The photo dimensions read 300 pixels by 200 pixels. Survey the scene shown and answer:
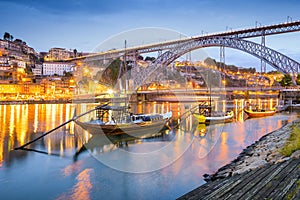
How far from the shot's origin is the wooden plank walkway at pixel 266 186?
3.38 m

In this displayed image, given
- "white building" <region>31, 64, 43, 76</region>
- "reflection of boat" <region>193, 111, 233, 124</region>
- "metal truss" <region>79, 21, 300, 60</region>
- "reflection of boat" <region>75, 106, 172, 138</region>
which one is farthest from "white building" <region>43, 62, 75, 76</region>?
"reflection of boat" <region>75, 106, 172, 138</region>

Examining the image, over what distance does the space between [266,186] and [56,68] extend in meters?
76.8

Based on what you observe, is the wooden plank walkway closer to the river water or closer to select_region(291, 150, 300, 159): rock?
select_region(291, 150, 300, 159): rock

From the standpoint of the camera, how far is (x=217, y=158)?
327 inches

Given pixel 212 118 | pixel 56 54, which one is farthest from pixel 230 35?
pixel 56 54

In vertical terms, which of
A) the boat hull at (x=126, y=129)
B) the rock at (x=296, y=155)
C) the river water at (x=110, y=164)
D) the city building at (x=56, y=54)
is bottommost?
the river water at (x=110, y=164)

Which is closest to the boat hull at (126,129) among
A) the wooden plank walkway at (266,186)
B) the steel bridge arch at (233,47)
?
the wooden plank walkway at (266,186)

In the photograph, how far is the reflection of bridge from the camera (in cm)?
2392

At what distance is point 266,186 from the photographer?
374cm

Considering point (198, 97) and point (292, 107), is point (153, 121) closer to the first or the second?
point (292, 107)

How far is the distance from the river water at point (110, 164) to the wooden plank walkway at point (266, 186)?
1.62 meters

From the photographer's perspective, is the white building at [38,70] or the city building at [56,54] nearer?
the white building at [38,70]

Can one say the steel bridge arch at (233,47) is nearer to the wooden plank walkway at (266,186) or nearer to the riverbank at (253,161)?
the riverbank at (253,161)

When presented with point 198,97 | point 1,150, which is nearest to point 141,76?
point 198,97
